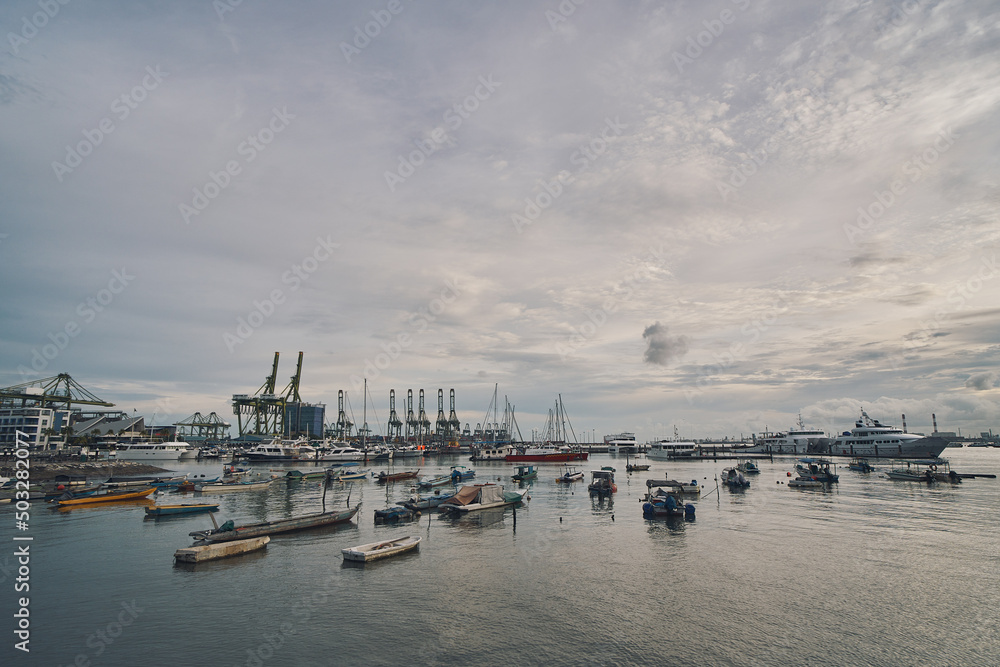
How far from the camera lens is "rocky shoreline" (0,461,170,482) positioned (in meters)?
76.5

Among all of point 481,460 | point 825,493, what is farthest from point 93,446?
point 825,493

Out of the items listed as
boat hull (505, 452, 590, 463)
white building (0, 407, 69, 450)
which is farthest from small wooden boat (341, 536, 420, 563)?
white building (0, 407, 69, 450)

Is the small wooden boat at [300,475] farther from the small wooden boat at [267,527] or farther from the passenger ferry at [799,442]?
the passenger ferry at [799,442]

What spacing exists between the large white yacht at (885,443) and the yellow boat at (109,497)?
6489 inches

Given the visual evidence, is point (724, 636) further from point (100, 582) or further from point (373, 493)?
point (373, 493)

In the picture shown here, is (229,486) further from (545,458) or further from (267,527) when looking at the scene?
(545,458)

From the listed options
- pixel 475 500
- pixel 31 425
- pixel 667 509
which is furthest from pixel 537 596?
pixel 31 425

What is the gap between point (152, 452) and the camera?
139375 mm

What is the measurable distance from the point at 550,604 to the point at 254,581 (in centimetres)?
1709

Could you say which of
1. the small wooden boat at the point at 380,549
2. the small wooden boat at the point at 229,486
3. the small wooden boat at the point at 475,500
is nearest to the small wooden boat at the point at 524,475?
the small wooden boat at the point at 475,500

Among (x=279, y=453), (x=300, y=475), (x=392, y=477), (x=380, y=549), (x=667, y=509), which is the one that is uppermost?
(x=380, y=549)

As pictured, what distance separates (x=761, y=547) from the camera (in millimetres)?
35281

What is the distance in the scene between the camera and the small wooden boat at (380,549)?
31.6 metres

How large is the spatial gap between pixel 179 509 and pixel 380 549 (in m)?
30.9
